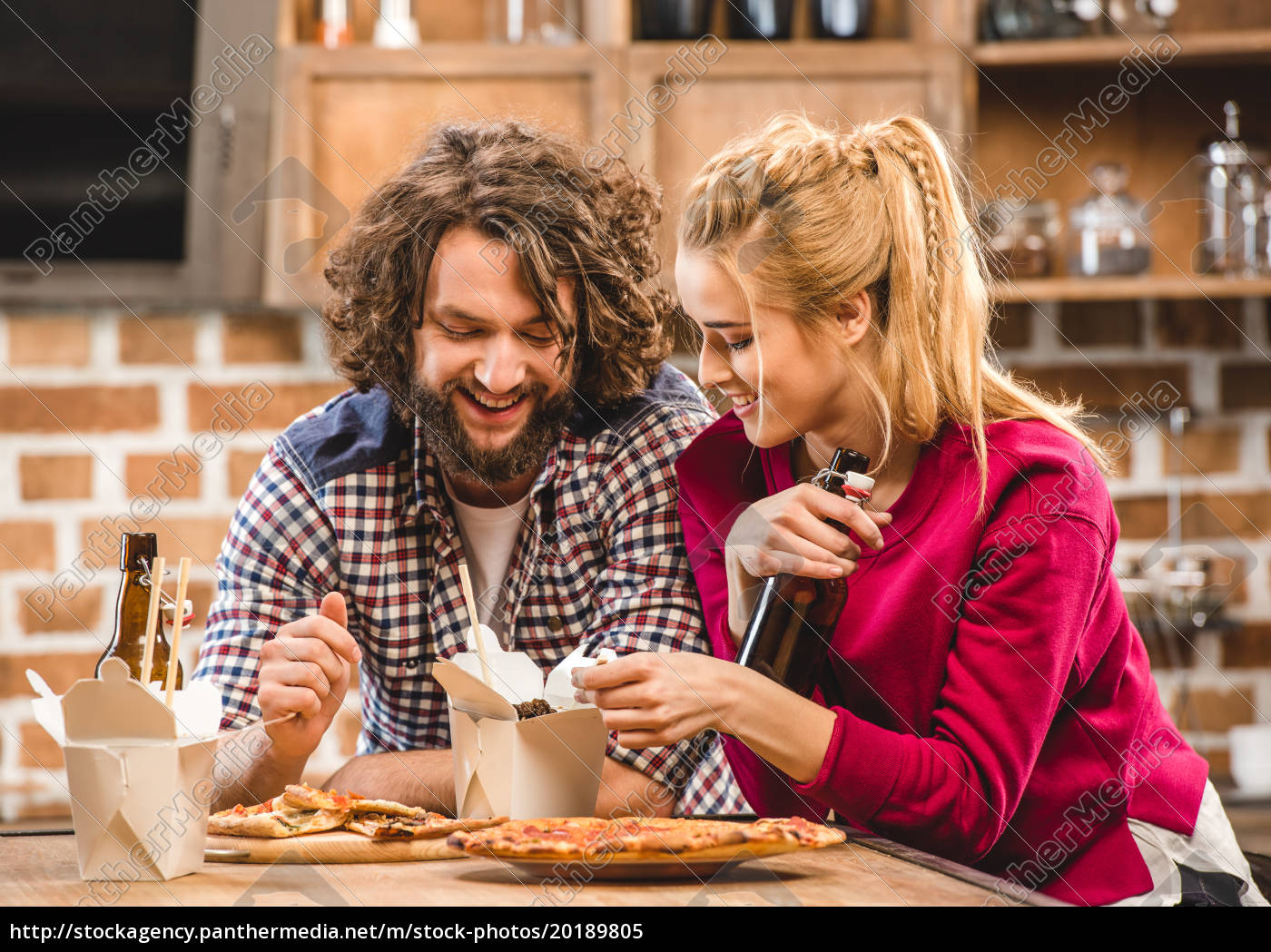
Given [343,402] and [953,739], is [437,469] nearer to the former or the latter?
[343,402]

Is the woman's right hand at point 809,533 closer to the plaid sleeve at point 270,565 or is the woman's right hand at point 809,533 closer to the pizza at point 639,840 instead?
the pizza at point 639,840

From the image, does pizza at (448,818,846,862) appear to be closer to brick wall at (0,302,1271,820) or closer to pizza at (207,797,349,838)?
pizza at (207,797,349,838)

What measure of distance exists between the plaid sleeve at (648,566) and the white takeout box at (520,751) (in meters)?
0.21

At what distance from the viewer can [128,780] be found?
0.80 metres

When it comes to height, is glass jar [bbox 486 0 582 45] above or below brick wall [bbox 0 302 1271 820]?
above

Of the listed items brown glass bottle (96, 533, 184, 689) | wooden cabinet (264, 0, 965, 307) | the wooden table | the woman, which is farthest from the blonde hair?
wooden cabinet (264, 0, 965, 307)

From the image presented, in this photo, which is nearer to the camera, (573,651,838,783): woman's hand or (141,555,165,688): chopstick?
(141,555,165,688): chopstick

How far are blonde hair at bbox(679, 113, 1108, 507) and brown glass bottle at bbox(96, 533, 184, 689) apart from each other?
52 cm

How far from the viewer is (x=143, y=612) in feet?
3.32

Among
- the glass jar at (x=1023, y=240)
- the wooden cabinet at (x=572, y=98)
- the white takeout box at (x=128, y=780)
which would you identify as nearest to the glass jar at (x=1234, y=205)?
the glass jar at (x=1023, y=240)

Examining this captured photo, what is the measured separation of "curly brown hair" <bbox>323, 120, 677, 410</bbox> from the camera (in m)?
1.33

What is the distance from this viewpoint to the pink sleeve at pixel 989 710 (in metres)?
0.96

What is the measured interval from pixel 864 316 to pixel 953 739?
0.38 m
